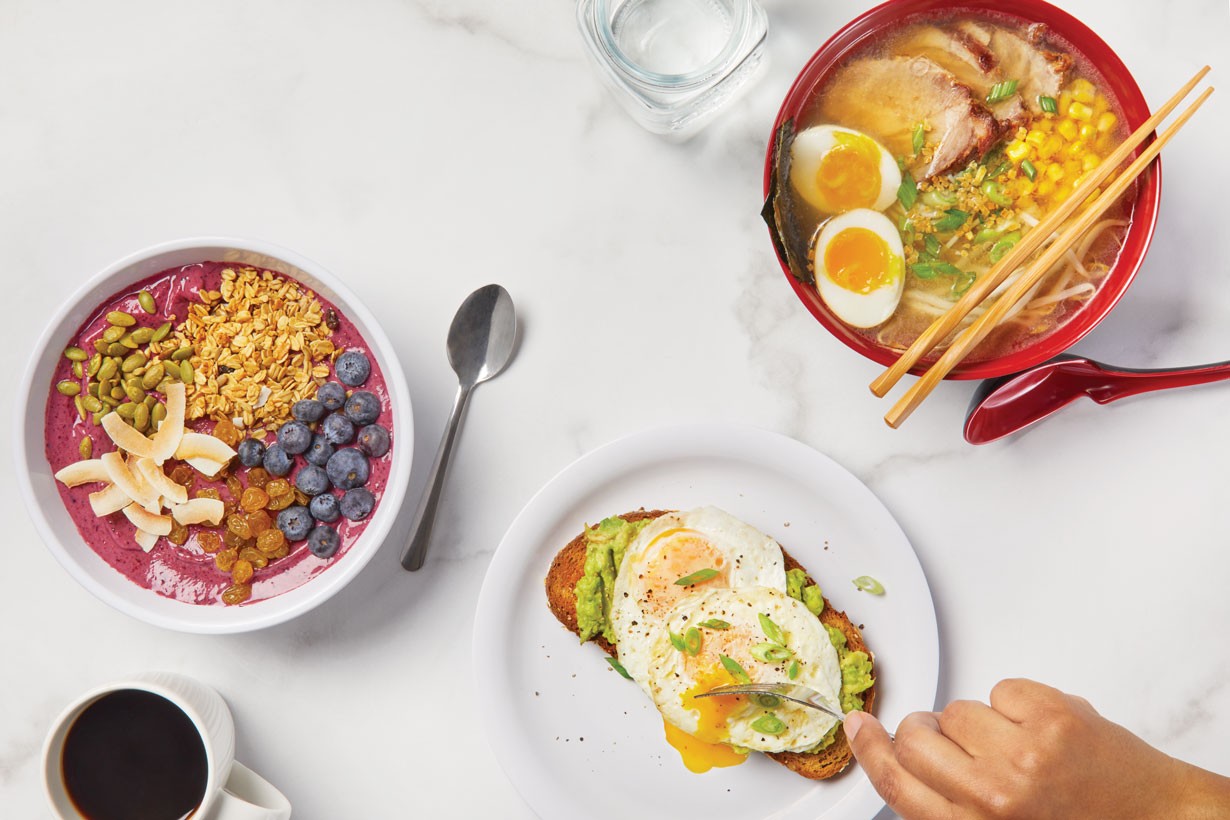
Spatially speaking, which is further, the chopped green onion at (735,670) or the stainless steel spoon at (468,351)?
the stainless steel spoon at (468,351)

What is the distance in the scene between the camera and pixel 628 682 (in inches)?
95.2

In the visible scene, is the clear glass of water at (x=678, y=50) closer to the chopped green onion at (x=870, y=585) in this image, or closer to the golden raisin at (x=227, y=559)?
the chopped green onion at (x=870, y=585)

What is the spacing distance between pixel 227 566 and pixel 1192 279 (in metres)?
2.51

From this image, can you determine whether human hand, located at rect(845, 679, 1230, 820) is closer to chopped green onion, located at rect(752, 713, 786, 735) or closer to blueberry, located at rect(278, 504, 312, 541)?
chopped green onion, located at rect(752, 713, 786, 735)

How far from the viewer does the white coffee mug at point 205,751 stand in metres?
2.20

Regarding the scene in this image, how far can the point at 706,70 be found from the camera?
2254 mm

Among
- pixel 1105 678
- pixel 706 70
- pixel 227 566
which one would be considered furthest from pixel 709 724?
pixel 706 70

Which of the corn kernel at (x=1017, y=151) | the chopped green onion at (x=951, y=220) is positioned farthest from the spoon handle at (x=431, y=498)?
the corn kernel at (x=1017, y=151)

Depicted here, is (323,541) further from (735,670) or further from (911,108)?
(911,108)

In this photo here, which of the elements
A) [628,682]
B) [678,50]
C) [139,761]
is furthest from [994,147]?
[139,761]

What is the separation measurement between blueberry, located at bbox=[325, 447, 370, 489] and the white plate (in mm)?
384

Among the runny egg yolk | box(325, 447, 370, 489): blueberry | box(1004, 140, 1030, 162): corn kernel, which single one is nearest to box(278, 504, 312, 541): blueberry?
box(325, 447, 370, 489): blueberry

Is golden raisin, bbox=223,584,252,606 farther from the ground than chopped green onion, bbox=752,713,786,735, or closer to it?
closer to it

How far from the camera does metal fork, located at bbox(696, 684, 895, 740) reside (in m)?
2.13
